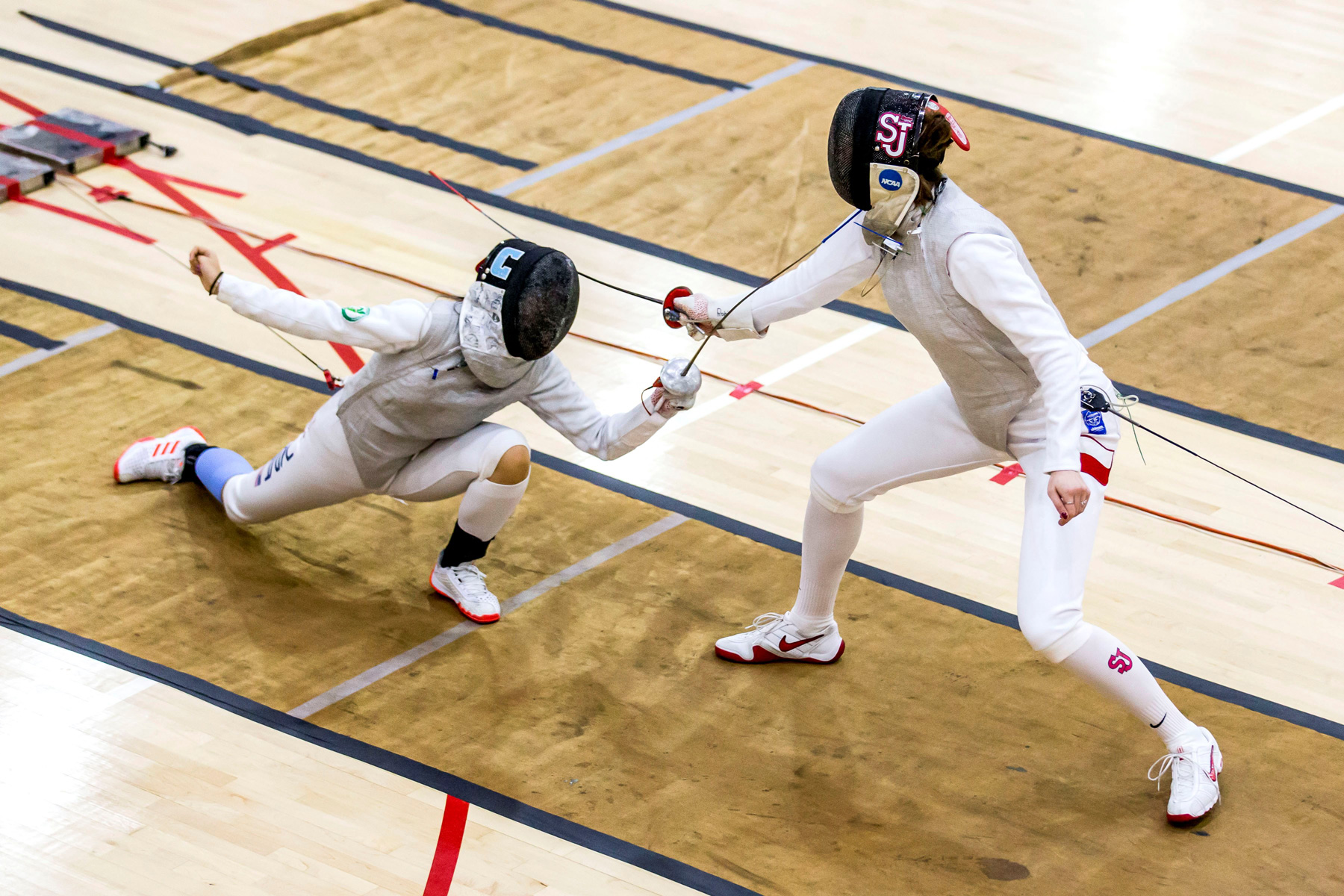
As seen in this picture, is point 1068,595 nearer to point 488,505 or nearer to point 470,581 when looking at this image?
A: point 488,505

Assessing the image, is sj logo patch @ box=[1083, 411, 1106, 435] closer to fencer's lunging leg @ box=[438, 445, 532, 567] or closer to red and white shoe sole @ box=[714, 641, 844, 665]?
red and white shoe sole @ box=[714, 641, 844, 665]

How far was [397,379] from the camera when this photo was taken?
11.1ft

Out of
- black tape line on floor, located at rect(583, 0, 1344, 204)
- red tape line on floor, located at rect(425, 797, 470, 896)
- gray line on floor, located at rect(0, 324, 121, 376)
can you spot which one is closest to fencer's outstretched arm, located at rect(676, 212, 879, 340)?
red tape line on floor, located at rect(425, 797, 470, 896)

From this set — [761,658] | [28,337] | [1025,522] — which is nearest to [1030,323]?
[1025,522]

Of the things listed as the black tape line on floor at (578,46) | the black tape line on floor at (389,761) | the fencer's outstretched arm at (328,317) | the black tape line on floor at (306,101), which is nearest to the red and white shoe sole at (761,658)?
the black tape line on floor at (389,761)

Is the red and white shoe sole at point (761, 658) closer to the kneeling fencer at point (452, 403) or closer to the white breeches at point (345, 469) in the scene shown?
the kneeling fencer at point (452, 403)

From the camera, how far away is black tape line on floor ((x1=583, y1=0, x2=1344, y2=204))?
6.03 meters

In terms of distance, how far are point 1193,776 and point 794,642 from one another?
91 cm

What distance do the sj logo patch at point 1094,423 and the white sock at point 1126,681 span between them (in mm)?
387

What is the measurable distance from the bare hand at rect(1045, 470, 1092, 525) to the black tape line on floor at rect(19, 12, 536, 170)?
353 centimetres

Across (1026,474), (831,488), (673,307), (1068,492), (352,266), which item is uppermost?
(673,307)

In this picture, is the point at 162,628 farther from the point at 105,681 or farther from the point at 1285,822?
the point at 1285,822

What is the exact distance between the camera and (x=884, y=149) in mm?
2959

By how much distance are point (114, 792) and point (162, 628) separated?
541mm
